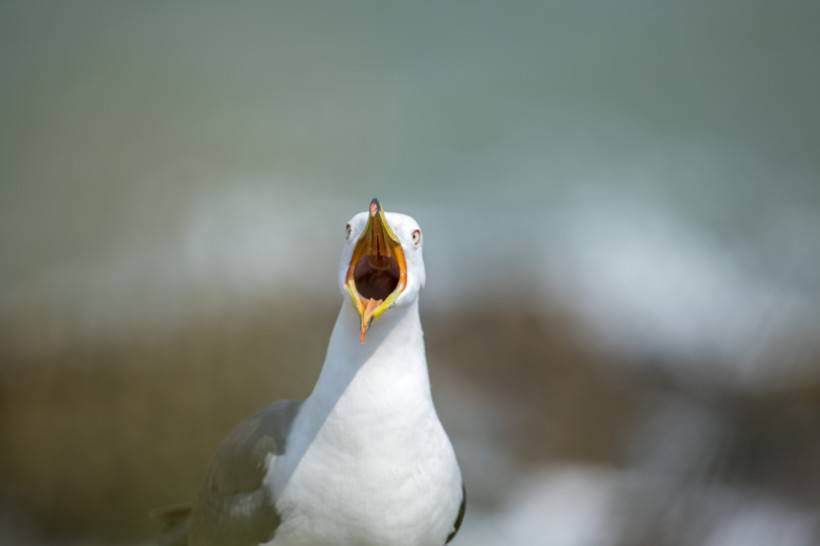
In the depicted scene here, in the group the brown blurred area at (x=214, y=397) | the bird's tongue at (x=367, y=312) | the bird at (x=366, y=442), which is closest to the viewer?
the bird's tongue at (x=367, y=312)

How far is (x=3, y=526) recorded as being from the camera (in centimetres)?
228

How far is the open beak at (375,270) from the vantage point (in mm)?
1109

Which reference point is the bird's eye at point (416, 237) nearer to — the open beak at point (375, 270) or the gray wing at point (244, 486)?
the open beak at point (375, 270)

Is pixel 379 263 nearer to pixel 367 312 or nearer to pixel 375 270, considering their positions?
pixel 375 270

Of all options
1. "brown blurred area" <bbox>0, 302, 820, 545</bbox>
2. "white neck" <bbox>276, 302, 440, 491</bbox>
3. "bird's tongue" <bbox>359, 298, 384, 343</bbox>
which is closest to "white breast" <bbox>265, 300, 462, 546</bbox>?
"white neck" <bbox>276, 302, 440, 491</bbox>

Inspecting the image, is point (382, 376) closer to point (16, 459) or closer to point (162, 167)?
point (162, 167)

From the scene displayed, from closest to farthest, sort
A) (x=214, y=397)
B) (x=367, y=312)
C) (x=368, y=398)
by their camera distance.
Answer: (x=367, y=312) < (x=368, y=398) < (x=214, y=397)

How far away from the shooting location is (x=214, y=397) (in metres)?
2.32

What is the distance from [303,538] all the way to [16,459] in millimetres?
1399

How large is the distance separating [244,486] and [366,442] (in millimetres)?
227

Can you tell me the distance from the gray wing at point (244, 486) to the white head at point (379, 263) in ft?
0.81

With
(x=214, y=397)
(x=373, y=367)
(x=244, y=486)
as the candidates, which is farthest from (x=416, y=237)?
(x=214, y=397)

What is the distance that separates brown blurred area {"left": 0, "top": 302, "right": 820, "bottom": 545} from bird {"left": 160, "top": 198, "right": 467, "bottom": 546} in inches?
39.9

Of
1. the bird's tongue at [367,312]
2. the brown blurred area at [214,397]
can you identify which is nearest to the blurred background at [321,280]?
the brown blurred area at [214,397]
